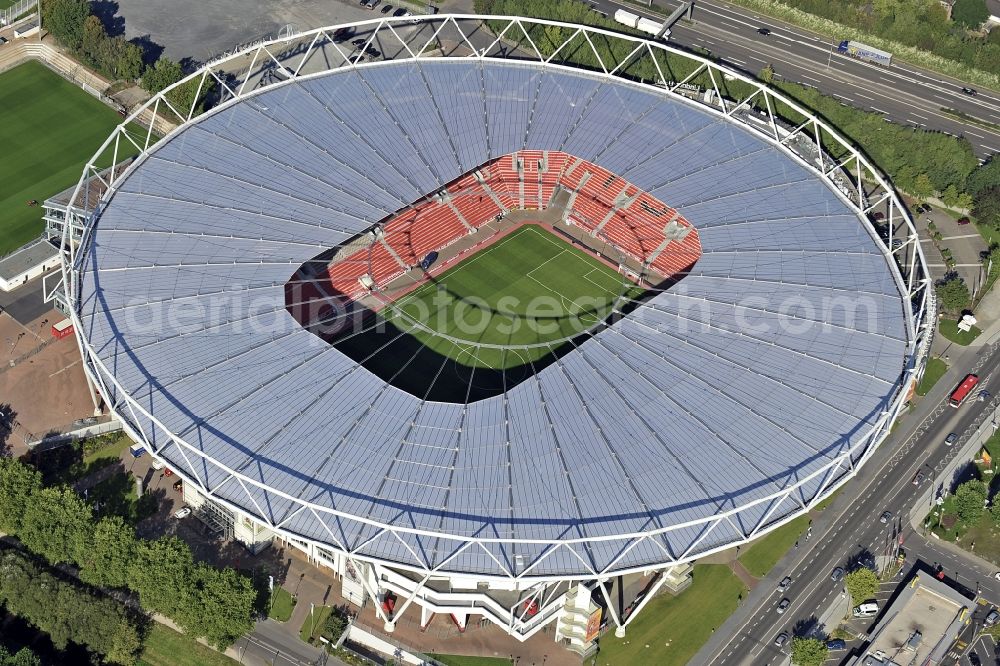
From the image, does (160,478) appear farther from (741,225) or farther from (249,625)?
(741,225)

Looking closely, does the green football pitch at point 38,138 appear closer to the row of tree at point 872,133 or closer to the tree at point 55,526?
the tree at point 55,526

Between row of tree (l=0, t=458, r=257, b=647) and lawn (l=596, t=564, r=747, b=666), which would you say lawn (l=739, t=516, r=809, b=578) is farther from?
row of tree (l=0, t=458, r=257, b=647)

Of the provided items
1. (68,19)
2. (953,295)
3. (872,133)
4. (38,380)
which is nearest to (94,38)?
(68,19)

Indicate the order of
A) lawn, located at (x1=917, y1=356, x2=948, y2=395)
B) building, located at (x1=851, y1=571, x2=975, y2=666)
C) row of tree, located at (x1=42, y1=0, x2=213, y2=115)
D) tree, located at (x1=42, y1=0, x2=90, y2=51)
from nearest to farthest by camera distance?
building, located at (x1=851, y1=571, x2=975, y2=666), lawn, located at (x1=917, y1=356, x2=948, y2=395), row of tree, located at (x1=42, y1=0, x2=213, y2=115), tree, located at (x1=42, y1=0, x2=90, y2=51)

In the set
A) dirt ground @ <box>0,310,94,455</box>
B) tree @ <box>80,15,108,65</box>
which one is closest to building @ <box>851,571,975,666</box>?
dirt ground @ <box>0,310,94,455</box>

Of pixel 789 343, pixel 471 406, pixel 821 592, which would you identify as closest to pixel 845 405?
pixel 789 343

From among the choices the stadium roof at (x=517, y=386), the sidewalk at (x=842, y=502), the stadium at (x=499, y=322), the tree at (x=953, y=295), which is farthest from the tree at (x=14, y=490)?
the tree at (x=953, y=295)

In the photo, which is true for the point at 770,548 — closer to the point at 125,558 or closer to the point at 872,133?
the point at 125,558
